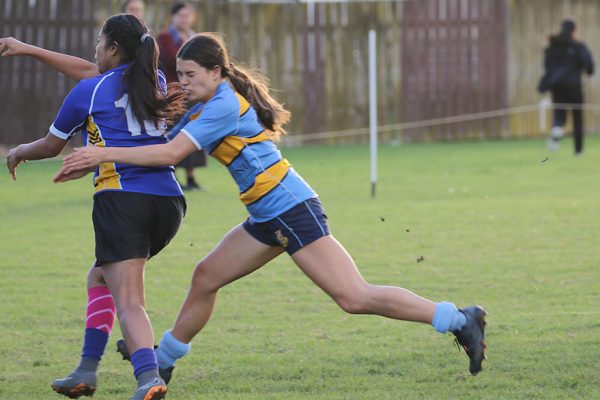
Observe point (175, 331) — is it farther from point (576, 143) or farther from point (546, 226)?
point (576, 143)

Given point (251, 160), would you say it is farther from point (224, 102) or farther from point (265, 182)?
point (224, 102)

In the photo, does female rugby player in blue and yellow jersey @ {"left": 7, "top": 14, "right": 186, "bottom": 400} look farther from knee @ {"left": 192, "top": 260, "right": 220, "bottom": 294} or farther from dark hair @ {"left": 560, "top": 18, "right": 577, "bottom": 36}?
dark hair @ {"left": 560, "top": 18, "right": 577, "bottom": 36}

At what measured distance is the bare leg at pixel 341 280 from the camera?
5438 millimetres

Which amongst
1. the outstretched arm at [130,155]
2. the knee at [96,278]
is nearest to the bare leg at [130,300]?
the knee at [96,278]

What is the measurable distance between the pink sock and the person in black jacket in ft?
49.1

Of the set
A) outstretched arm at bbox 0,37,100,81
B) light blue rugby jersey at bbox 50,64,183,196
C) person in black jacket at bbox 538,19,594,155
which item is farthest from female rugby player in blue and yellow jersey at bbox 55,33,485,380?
person in black jacket at bbox 538,19,594,155

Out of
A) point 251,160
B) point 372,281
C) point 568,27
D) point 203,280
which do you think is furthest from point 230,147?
point 568,27

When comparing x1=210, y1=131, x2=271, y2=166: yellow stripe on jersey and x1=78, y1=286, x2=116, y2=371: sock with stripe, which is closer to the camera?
x1=210, y1=131, x2=271, y2=166: yellow stripe on jersey

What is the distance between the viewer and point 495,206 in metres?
13.0

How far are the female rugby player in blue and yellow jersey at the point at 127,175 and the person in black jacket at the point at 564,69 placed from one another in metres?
15.1

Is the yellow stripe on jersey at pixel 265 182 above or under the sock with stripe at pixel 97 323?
above

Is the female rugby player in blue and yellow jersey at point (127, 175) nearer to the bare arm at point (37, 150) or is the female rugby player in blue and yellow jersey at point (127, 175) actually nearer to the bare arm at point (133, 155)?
the bare arm at point (37, 150)

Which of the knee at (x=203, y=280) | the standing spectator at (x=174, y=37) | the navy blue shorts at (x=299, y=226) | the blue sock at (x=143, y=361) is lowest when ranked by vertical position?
the blue sock at (x=143, y=361)

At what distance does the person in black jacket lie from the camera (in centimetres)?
2002
